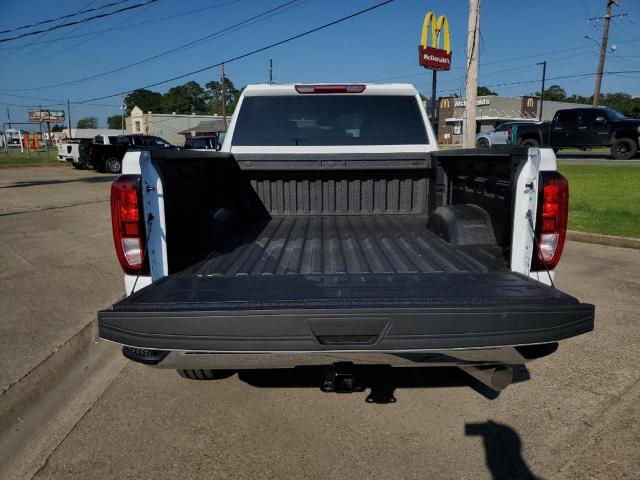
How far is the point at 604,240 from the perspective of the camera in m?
7.43

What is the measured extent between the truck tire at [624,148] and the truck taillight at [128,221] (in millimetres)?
21272

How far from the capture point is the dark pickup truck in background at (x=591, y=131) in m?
19.0

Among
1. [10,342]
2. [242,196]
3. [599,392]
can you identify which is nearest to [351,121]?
[242,196]

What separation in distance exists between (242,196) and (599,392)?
3.19 meters

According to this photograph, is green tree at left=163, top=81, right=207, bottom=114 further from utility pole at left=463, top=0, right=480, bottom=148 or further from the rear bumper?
the rear bumper

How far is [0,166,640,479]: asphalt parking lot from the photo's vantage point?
254cm

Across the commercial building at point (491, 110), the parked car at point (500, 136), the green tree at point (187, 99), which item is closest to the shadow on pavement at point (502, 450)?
the parked car at point (500, 136)

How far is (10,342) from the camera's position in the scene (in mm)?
4027

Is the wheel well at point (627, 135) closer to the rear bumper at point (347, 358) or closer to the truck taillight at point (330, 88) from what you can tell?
the truck taillight at point (330, 88)

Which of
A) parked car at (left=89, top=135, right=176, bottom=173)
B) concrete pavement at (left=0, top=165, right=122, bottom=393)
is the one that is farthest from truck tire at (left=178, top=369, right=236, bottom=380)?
parked car at (left=89, top=135, right=176, bottom=173)

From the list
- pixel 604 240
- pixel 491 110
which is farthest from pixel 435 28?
pixel 491 110

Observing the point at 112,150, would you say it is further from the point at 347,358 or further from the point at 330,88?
the point at 347,358

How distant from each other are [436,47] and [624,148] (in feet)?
32.9

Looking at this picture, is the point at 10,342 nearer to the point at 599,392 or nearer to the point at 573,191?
the point at 599,392
